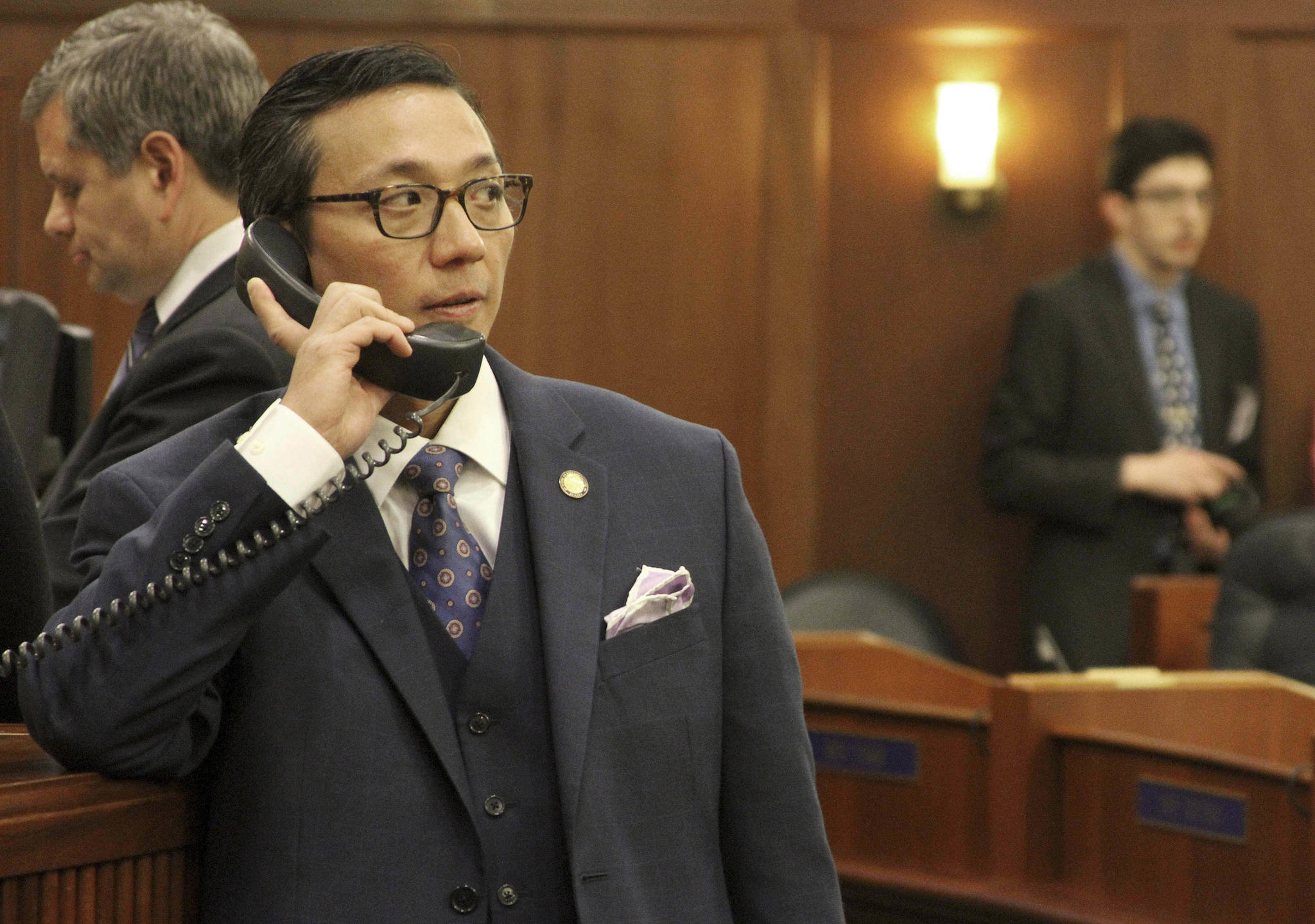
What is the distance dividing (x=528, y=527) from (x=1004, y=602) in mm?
4066

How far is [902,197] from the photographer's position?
5.37m

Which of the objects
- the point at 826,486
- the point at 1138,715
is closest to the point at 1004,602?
the point at 826,486

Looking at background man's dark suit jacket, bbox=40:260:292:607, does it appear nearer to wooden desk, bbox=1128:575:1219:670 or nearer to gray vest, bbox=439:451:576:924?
gray vest, bbox=439:451:576:924

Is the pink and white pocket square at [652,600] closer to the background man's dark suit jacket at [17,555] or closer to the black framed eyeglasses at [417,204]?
the black framed eyeglasses at [417,204]

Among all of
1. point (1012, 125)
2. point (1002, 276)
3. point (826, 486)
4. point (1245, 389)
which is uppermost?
point (1012, 125)

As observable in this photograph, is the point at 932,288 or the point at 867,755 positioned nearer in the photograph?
the point at 867,755

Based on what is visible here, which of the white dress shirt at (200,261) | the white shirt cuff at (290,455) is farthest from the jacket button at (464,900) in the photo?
the white dress shirt at (200,261)

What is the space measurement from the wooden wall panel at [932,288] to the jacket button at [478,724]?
397 centimetres

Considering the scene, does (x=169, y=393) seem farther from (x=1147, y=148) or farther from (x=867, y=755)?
(x=1147, y=148)

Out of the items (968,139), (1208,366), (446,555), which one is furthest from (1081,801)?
(968,139)

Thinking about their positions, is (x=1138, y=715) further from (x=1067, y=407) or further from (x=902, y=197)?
(x=902, y=197)

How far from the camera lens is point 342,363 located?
1.46 m

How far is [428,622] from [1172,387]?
383 centimetres

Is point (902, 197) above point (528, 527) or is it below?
above
